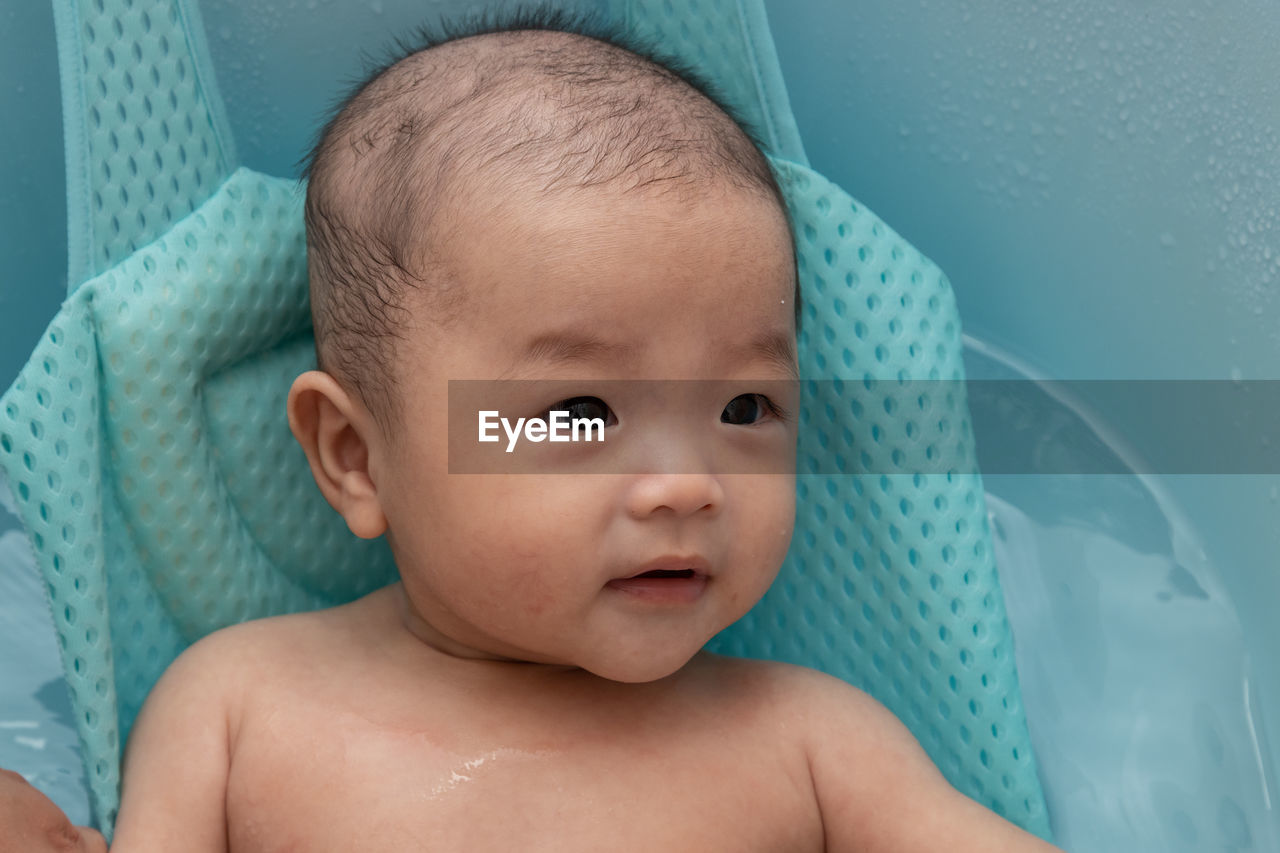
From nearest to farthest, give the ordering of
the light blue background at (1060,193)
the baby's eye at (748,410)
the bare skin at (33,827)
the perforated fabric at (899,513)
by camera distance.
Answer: the bare skin at (33,827) → the baby's eye at (748,410) → the perforated fabric at (899,513) → the light blue background at (1060,193)

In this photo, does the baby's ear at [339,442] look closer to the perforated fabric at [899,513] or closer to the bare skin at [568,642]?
the bare skin at [568,642]

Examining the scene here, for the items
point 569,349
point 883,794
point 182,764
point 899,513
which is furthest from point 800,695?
point 182,764

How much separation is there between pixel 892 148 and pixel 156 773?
937 mm

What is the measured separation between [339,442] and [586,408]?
8.8 inches

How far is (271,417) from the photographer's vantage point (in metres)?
1.13

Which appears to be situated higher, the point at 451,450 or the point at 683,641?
the point at 451,450

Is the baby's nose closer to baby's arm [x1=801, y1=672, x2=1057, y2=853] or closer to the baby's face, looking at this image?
the baby's face

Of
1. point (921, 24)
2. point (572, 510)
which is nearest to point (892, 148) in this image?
point (921, 24)

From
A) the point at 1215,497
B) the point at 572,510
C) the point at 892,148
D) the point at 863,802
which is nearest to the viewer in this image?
the point at 572,510

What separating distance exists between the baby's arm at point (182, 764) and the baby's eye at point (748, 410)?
16.3 inches

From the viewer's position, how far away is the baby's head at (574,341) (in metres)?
Result: 0.87

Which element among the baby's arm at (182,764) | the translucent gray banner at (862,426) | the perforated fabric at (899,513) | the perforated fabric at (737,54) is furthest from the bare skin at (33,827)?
the perforated fabric at (737,54)

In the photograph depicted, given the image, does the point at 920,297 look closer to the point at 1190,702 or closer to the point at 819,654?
the point at 819,654

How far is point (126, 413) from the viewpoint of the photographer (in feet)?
3.40
